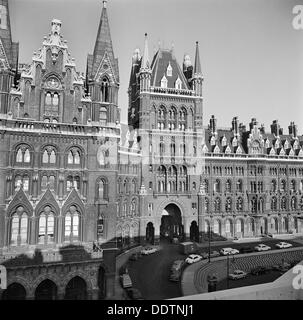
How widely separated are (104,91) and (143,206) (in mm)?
14730

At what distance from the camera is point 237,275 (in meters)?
24.1

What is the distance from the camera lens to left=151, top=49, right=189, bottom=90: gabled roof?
3525 centimetres

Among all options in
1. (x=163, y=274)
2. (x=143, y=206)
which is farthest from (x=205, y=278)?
(x=143, y=206)

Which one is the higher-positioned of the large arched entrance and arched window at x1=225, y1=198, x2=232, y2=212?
arched window at x1=225, y1=198, x2=232, y2=212

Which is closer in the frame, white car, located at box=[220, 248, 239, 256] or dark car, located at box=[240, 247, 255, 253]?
white car, located at box=[220, 248, 239, 256]

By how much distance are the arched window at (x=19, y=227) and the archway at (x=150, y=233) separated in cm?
1670


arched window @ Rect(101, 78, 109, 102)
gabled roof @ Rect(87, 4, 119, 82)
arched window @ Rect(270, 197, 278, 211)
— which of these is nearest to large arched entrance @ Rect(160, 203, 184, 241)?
arched window @ Rect(270, 197, 278, 211)

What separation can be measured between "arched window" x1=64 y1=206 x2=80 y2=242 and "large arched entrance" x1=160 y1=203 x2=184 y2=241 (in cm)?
1622

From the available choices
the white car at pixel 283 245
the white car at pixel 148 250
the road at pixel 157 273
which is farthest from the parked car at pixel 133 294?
the white car at pixel 283 245

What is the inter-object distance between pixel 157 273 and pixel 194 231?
39.2 ft

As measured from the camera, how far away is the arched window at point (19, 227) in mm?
18875

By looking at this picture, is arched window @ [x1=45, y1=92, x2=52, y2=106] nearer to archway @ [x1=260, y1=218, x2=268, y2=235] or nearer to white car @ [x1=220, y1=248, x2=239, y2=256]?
white car @ [x1=220, y1=248, x2=239, y2=256]

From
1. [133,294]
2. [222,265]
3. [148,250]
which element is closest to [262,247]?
[222,265]

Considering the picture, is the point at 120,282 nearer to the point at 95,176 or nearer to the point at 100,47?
the point at 95,176
